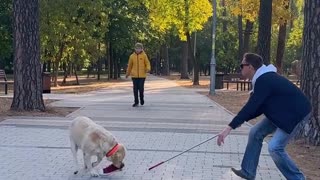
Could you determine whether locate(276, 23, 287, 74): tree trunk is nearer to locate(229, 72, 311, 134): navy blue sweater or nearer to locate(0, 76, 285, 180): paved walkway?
locate(0, 76, 285, 180): paved walkway

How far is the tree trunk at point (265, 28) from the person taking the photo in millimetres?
19428

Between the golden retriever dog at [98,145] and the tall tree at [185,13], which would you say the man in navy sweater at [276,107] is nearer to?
the golden retriever dog at [98,145]

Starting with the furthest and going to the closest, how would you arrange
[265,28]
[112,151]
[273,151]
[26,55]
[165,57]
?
→ [165,57] → [265,28] → [26,55] → [112,151] → [273,151]

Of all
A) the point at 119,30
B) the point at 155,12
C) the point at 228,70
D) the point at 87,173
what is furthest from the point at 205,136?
the point at 228,70

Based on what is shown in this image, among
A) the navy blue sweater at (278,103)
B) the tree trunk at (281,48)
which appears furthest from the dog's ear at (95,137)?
the tree trunk at (281,48)

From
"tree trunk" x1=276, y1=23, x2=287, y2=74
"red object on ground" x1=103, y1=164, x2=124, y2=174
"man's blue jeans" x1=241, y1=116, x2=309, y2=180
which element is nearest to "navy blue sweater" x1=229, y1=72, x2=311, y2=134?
"man's blue jeans" x1=241, y1=116, x2=309, y2=180

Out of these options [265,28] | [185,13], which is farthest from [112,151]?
[185,13]

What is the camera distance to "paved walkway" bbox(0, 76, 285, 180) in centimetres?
705

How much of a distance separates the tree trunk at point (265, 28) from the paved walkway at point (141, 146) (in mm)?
5933

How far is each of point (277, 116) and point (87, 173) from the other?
258cm

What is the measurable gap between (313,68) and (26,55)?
7.43 m

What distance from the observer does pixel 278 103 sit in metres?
5.73

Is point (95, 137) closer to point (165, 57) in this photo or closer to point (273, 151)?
point (273, 151)

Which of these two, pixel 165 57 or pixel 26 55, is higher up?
pixel 26 55
